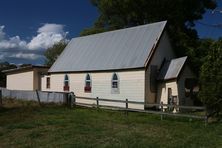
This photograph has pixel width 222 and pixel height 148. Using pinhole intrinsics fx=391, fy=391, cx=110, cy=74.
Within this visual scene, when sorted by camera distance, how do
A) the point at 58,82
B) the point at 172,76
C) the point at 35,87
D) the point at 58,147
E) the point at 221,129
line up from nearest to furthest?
the point at 58,147 < the point at 221,129 < the point at 172,76 < the point at 58,82 < the point at 35,87

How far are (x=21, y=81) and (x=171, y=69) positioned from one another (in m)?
21.5

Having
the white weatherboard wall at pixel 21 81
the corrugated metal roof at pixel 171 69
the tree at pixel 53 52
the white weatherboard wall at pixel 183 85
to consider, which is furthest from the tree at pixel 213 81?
the tree at pixel 53 52

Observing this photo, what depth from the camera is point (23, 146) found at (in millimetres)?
13094

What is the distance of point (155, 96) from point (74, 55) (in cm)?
1170

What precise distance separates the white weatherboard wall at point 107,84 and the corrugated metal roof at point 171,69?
1.51 metres

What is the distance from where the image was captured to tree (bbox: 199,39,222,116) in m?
19.2

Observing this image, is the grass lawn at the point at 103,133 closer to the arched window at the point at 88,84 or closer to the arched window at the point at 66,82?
the arched window at the point at 88,84

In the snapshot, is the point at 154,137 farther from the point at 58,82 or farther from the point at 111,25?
the point at 111,25

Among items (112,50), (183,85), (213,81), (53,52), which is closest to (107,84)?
(112,50)

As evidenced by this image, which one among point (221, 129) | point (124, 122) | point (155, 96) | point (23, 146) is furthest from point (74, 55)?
point (23, 146)

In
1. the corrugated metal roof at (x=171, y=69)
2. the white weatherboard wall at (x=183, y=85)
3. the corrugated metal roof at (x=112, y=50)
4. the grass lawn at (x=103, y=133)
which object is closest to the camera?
the grass lawn at (x=103, y=133)

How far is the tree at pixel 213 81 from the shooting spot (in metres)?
19.2

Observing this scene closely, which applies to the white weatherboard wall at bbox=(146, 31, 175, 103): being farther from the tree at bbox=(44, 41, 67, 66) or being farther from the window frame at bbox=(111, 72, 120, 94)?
the tree at bbox=(44, 41, 67, 66)

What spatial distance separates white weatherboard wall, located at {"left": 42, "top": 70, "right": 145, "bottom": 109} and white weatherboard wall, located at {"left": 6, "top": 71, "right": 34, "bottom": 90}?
13.8ft
